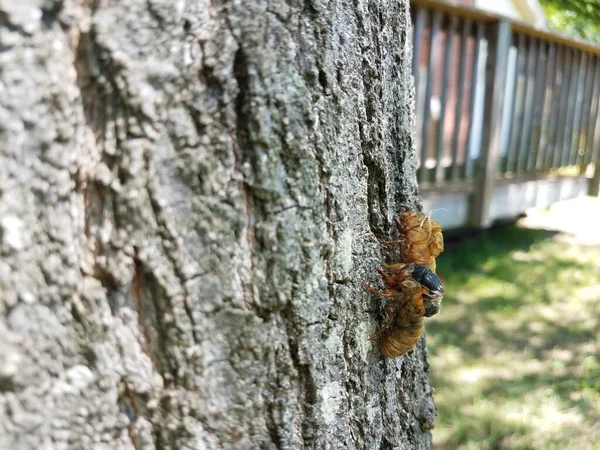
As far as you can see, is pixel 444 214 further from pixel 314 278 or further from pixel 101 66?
pixel 101 66

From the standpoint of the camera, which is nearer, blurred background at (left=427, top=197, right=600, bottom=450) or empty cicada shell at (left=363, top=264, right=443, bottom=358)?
empty cicada shell at (left=363, top=264, right=443, bottom=358)

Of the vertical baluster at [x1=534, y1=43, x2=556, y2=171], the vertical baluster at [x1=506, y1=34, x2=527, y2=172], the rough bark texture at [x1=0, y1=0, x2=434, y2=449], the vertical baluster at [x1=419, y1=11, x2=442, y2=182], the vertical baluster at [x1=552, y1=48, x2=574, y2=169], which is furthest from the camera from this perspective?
the vertical baluster at [x1=552, y1=48, x2=574, y2=169]

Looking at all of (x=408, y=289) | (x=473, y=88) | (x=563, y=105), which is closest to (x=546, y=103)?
(x=563, y=105)

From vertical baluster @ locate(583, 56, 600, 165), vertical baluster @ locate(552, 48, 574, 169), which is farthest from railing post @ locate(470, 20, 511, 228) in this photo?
vertical baluster @ locate(583, 56, 600, 165)

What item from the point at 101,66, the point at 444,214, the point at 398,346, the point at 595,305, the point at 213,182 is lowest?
the point at 595,305

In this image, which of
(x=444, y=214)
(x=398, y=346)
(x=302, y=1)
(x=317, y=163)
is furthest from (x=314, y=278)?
(x=444, y=214)

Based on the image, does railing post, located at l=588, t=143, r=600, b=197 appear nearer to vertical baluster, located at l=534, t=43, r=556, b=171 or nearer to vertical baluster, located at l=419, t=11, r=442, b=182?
vertical baluster, located at l=534, t=43, r=556, b=171

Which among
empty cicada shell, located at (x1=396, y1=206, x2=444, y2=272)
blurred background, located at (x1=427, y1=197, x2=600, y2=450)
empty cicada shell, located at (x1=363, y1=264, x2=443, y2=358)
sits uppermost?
empty cicada shell, located at (x1=396, y1=206, x2=444, y2=272)
